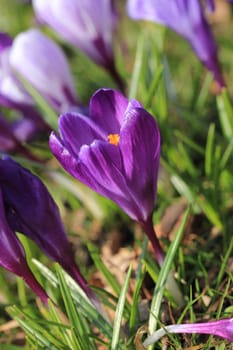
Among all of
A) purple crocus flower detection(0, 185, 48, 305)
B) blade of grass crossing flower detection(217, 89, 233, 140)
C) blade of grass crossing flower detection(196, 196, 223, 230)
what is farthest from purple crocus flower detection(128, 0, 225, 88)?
purple crocus flower detection(0, 185, 48, 305)

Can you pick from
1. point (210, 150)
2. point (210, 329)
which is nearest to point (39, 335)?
point (210, 329)

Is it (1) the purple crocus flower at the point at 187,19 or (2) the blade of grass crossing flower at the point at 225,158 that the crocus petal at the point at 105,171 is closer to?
(2) the blade of grass crossing flower at the point at 225,158

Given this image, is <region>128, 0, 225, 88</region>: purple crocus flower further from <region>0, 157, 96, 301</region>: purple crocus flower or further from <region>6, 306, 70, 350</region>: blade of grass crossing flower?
<region>6, 306, 70, 350</region>: blade of grass crossing flower

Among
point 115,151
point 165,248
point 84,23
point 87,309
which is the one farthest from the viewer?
point 84,23

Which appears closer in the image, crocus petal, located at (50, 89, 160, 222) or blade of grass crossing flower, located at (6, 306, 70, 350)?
crocus petal, located at (50, 89, 160, 222)

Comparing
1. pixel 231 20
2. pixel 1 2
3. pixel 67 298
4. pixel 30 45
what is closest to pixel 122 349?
pixel 67 298

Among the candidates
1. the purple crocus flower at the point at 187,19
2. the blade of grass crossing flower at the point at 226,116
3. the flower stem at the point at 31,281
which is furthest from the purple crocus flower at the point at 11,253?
the purple crocus flower at the point at 187,19

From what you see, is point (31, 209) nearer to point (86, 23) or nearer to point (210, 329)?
point (210, 329)

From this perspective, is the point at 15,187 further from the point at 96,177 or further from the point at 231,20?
the point at 231,20
